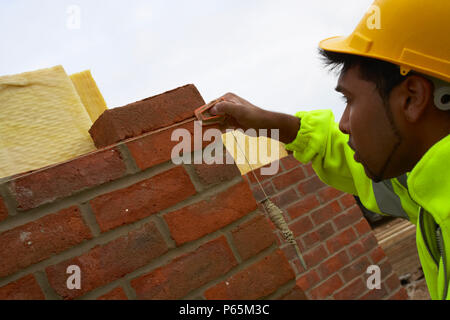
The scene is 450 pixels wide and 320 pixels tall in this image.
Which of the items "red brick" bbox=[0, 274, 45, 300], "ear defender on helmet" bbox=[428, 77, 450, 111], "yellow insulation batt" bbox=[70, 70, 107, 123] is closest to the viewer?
"red brick" bbox=[0, 274, 45, 300]

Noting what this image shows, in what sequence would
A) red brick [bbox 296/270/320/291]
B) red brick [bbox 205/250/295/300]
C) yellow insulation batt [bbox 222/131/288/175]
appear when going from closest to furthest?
red brick [bbox 205/250/295/300] → yellow insulation batt [bbox 222/131/288/175] → red brick [bbox 296/270/320/291]

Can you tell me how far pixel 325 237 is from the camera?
2.84 metres

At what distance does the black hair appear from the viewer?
1.15m

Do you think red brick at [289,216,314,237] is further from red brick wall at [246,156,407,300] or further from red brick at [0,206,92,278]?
red brick at [0,206,92,278]

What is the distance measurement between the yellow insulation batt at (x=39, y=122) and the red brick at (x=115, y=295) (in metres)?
0.39

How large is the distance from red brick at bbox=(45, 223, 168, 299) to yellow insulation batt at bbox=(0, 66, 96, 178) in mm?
301

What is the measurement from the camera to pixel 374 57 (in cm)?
117

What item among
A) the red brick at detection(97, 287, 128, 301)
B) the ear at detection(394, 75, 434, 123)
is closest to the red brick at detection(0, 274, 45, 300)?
the red brick at detection(97, 287, 128, 301)

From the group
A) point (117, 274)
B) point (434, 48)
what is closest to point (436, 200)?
point (434, 48)

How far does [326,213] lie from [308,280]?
51cm

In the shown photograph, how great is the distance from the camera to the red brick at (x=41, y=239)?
2.88 feet

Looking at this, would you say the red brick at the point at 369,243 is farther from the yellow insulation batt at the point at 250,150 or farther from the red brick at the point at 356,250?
the yellow insulation batt at the point at 250,150

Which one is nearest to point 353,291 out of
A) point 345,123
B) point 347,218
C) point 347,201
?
point 347,218

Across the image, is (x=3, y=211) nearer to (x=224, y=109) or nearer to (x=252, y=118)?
(x=224, y=109)
